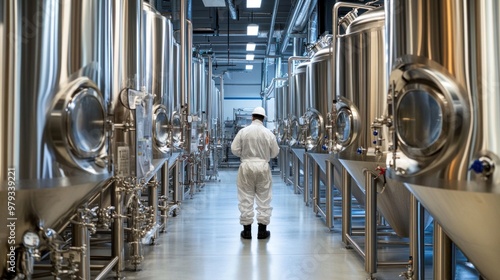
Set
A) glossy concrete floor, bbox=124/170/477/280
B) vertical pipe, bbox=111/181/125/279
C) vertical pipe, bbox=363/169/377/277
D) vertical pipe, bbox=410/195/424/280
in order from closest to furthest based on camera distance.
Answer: vertical pipe, bbox=410/195/424/280 → vertical pipe, bbox=111/181/125/279 → vertical pipe, bbox=363/169/377/277 → glossy concrete floor, bbox=124/170/477/280

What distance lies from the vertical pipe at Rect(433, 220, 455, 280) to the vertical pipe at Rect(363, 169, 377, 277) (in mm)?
955

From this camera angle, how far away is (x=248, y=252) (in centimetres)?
378

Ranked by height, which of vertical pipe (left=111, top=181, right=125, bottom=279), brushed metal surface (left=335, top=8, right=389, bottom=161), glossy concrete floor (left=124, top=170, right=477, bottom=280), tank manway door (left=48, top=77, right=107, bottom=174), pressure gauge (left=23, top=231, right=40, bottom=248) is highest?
brushed metal surface (left=335, top=8, right=389, bottom=161)

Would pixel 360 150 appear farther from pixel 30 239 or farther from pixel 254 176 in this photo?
pixel 30 239

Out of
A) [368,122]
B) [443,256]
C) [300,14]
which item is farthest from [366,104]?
[300,14]

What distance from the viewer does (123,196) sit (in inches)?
112

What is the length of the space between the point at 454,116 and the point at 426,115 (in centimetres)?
17

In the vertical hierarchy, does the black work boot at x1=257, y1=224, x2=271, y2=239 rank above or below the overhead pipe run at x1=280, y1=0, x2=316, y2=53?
below

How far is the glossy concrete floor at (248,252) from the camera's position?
3.18 metres

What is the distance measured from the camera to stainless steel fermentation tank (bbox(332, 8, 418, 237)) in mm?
2992

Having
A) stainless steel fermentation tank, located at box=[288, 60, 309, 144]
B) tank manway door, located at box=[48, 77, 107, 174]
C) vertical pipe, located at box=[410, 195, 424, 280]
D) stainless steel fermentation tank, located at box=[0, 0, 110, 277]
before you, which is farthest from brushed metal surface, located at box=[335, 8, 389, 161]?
stainless steel fermentation tank, located at box=[288, 60, 309, 144]

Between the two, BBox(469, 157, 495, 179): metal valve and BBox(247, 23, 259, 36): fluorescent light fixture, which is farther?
BBox(247, 23, 259, 36): fluorescent light fixture

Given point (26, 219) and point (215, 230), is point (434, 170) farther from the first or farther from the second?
point (215, 230)

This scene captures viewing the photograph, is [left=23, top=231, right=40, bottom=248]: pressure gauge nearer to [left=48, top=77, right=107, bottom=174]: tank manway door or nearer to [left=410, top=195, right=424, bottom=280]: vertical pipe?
[left=48, top=77, right=107, bottom=174]: tank manway door
